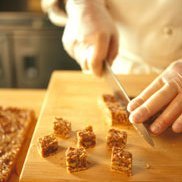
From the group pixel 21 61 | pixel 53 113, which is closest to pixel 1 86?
pixel 21 61

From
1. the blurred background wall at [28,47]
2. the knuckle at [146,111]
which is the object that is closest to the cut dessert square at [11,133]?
the knuckle at [146,111]

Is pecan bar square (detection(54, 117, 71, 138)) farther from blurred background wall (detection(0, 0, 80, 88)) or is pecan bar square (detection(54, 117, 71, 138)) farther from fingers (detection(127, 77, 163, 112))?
blurred background wall (detection(0, 0, 80, 88))

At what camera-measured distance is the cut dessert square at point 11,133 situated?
1018 millimetres

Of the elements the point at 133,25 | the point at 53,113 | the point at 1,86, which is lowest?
the point at 1,86

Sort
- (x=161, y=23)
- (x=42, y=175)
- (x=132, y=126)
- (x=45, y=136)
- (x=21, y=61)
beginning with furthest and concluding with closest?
1. (x=21, y=61)
2. (x=161, y=23)
3. (x=132, y=126)
4. (x=45, y=136)
5. (x=42, y=175)

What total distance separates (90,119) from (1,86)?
1.62 meters

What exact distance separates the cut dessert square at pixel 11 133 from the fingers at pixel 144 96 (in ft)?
1.17

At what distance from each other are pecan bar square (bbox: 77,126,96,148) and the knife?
0.45 feet

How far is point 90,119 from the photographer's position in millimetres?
1235

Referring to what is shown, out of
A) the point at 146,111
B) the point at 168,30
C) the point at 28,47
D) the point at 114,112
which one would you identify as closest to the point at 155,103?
the point at 146,111

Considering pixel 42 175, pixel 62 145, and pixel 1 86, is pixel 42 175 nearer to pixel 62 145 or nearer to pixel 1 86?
pixel 62 145

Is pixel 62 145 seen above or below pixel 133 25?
below

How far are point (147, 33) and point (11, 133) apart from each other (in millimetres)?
820

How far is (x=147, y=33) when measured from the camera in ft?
5.45
